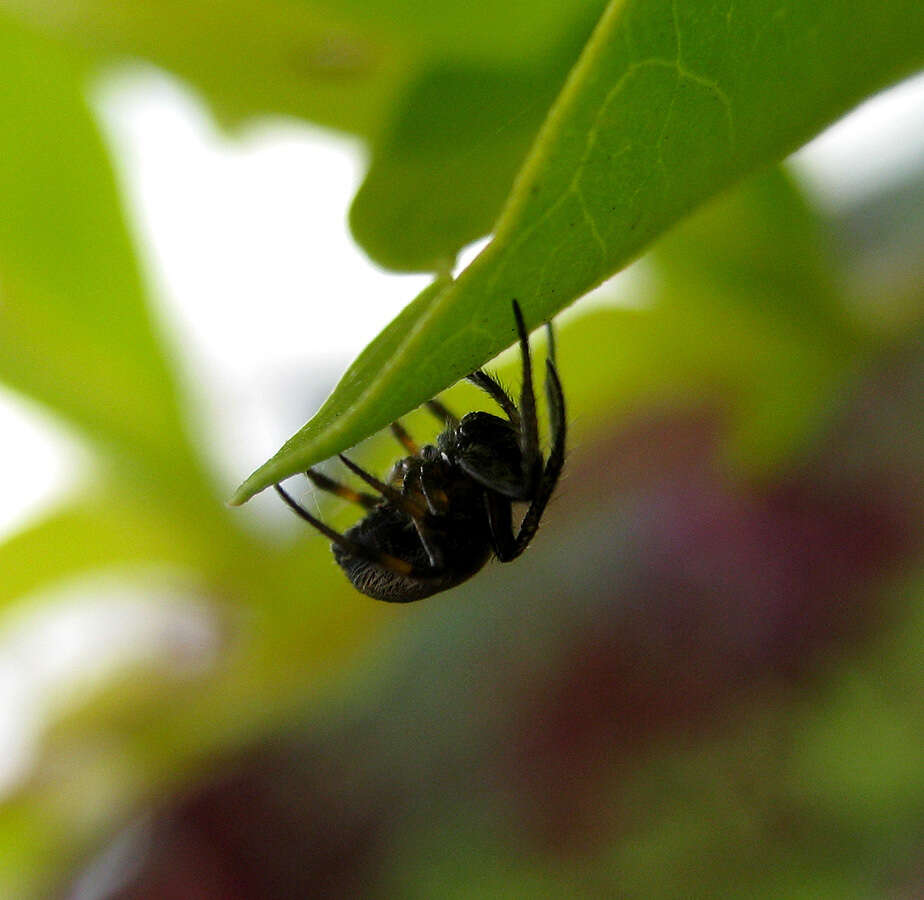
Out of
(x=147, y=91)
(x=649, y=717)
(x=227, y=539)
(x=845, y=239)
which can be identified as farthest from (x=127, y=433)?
(x=845, y=239)

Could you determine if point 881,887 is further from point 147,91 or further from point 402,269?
point 147,91

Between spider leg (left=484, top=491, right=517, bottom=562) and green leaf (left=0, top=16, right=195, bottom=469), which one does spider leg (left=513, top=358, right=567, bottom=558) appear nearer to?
spider leg (left=484, top=491, right=517, bottom=562)

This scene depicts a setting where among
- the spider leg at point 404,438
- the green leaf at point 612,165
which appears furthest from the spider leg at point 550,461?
the green leaf at point 612,165

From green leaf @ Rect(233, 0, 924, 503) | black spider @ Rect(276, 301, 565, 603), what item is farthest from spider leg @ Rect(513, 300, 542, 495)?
green leaf @ Rect(233, 0, 924, 503)

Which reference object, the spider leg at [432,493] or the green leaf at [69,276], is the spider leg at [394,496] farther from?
the green leaf at [69,276]

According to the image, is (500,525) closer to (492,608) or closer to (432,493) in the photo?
(432,493)

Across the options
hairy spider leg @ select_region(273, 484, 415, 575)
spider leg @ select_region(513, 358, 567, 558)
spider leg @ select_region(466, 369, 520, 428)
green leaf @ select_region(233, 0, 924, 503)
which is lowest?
green leaf @ select_region(233, 0, 924, 503)
